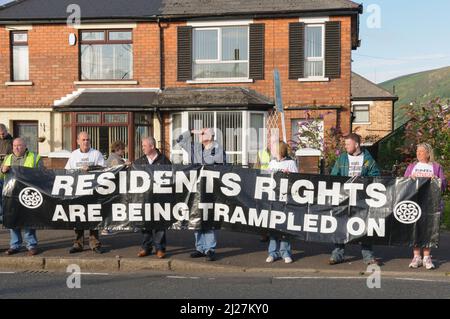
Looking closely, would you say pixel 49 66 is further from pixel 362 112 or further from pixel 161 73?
pixel 362 112

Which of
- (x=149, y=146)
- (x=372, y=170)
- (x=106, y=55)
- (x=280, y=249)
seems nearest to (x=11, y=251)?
(x=149, y=146)

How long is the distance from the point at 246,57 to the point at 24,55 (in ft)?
27.1

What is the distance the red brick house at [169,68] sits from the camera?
18656 millimetres

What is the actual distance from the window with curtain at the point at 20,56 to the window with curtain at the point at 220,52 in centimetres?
631

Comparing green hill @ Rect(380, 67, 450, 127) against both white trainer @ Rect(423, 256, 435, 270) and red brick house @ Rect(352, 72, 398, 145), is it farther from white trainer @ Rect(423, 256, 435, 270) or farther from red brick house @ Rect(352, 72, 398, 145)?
white trainer @ Rect(423, 256, 435, 270)

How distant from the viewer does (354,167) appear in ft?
26.2

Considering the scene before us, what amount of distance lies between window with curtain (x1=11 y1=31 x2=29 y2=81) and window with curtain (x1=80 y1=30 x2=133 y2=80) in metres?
2.12

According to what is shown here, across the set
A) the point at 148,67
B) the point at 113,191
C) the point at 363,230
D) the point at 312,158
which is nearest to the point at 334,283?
the point at 363,230

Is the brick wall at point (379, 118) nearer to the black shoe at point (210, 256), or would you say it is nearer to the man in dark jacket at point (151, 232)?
the man in dark jacket at point (151, 232)

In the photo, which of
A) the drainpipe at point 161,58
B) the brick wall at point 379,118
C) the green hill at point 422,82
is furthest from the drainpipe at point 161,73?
the green hill at point 422,82

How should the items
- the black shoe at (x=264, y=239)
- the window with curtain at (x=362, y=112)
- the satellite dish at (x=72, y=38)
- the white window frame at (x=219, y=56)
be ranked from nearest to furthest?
1. the black shoe at (x=264, y=239)
2. the white window frame at (x=219, y=56)
3. the satellite dish at (x=72, y=38)
4. the window with curtain at (x=362, y=112)

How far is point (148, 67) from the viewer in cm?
1961

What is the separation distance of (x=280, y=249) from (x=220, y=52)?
40.2 feet

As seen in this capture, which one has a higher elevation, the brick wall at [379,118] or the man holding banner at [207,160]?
the brick wall at [379,118]
